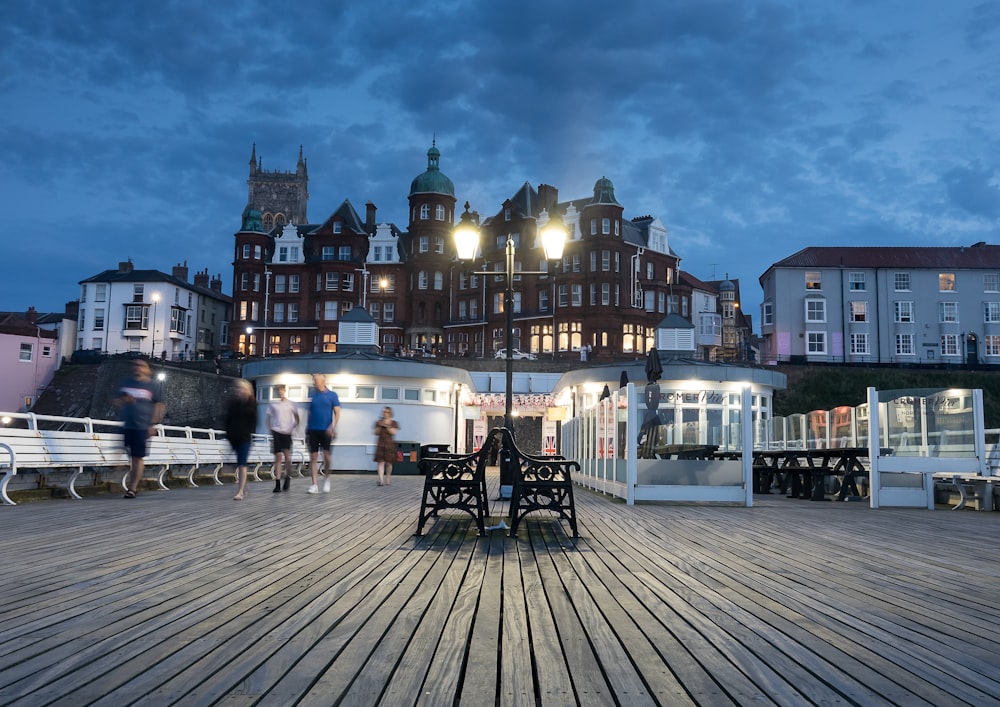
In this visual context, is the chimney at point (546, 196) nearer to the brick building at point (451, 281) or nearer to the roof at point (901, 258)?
the brick building at point (451, 281)

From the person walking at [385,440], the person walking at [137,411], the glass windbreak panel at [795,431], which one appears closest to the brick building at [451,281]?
the glass windbreak panel at [795,431]

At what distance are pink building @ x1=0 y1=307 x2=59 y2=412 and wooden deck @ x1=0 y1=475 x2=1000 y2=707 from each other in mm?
61417

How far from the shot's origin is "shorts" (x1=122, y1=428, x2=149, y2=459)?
422 inches

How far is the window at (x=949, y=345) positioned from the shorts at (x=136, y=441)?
61.8 meters

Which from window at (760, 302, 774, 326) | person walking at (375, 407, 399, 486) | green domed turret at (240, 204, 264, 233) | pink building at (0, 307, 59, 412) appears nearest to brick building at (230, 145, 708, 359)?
green domed turret at (240, 204, 264, 233)

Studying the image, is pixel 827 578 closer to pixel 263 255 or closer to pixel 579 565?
pixel 579 565

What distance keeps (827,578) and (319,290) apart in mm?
60884

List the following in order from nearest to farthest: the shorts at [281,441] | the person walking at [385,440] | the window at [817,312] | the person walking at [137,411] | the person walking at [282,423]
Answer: the person walking at [137,411] → the person walking at [282,423] → the shorts at [281,441] → the person walking at [385,440] → the window at [817,312]

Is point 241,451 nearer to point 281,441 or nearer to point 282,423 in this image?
point 282,423

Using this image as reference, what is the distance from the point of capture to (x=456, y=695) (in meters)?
Answer: 2.63

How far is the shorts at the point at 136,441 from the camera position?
10719mm

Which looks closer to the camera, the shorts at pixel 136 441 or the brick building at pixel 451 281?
the shorts at pixel 136 441

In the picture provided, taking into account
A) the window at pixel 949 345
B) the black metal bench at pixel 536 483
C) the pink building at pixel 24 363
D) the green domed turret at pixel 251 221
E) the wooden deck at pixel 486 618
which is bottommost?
the wooden deck at pixel 486 618

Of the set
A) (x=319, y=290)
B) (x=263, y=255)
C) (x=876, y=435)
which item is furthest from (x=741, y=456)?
(x=263, y=255)
